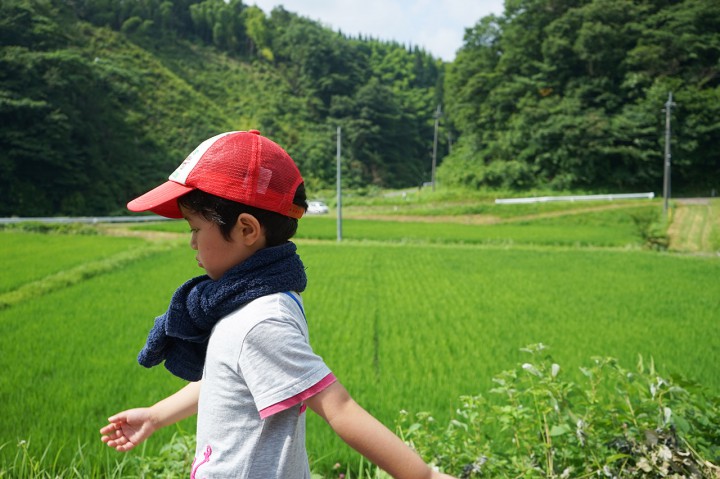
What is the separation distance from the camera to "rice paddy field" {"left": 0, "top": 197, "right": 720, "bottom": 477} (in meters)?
3.32

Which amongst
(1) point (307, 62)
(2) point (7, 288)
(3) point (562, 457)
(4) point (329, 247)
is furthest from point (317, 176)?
(3) point (562, 457)

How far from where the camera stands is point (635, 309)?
6.39m

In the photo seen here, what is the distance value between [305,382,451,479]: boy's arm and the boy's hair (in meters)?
0.30

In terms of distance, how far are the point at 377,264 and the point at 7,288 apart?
5.99 metres

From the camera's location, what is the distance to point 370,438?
90 cm

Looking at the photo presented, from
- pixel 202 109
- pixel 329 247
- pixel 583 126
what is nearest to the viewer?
pixel 329 247

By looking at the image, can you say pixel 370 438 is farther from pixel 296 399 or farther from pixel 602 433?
pixel 602 433

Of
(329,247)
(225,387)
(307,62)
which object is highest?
(307,62)

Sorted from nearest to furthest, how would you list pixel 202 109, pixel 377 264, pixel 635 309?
pixel 635 309
pixel 377 264
pixel 202 109

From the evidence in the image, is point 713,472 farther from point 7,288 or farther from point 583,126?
point 583,126

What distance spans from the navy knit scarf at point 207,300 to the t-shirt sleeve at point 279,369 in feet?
0.30

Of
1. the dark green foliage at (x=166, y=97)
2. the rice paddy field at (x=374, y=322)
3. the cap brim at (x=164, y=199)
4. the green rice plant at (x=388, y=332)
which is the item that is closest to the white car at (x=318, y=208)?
the dark green foliage at (x=166, y=97)

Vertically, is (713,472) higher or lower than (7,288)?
higher

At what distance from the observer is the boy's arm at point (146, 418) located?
121 centimetres
